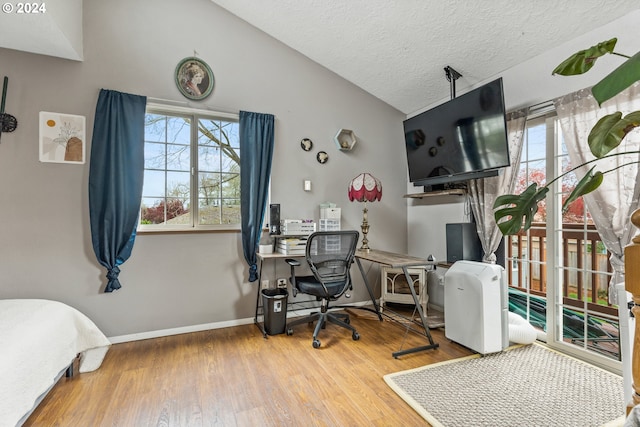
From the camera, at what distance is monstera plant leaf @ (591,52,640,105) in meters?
0.92

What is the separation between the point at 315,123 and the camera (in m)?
3.52

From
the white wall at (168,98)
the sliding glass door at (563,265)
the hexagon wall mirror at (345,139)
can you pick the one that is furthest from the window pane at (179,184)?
the sliding glass door at (563,265)

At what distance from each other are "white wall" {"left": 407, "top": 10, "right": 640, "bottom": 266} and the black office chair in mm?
1306

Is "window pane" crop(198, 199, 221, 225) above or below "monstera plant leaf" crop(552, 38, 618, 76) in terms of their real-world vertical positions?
below

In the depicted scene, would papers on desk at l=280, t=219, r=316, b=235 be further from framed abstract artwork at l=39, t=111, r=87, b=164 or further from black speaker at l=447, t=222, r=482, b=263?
framed abstract artwork at l=39, t=111, r=87, b=164

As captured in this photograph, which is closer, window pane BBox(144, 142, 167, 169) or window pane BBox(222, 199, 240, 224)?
window pane BBox(144, 142, 167, 169)

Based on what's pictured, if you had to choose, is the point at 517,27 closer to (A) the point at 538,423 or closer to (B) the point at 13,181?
(A) the point at 538,423

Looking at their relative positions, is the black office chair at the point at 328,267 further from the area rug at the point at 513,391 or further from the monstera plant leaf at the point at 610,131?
the monstera plant leaf at the point at 610,131

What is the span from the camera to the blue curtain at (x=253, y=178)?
3.09 metres

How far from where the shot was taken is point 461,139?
9.08 ft

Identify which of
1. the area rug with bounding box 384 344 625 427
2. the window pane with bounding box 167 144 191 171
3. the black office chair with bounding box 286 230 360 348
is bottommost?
the area rug with bounding box 384 344 625 427

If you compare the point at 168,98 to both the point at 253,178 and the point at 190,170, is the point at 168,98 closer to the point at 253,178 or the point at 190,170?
the point at 190,170

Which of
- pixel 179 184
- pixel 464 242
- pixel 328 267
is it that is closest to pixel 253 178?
pixel 179 184

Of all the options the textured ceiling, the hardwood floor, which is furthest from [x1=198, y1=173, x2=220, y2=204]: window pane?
the textured ceiling
